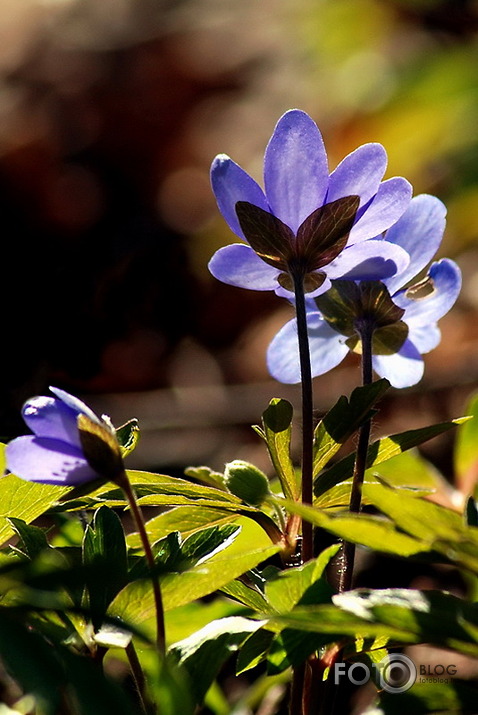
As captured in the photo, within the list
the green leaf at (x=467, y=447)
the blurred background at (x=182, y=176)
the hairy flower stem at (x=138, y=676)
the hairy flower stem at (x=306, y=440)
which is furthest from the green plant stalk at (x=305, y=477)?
the blurred background at (x=182, y=176)

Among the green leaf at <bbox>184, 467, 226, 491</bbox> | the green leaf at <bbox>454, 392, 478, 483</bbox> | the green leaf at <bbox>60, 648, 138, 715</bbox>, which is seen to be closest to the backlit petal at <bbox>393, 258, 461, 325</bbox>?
the green leaf at <bbox>184, 467, 226, 491</bbox>

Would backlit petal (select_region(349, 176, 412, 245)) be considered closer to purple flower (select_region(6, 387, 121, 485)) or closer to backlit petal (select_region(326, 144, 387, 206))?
backlit petal (select_region(326, 144, 387, 206))

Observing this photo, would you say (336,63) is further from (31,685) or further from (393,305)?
(31,685)

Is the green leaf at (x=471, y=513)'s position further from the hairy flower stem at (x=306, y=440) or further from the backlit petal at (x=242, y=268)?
the backlit petal at (x=242, y=268)

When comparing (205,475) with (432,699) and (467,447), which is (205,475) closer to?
(432,699)

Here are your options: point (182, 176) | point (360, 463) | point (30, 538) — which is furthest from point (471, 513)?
point (182, 176)
